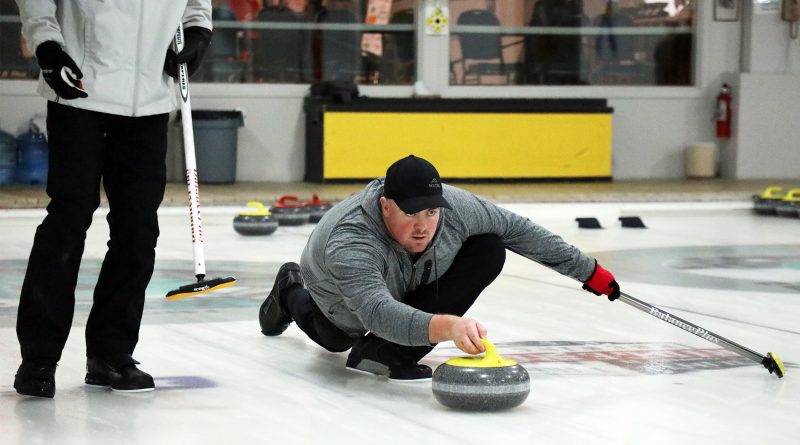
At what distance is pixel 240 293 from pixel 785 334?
2.33 meters

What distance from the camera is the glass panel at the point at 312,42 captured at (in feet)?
43.9

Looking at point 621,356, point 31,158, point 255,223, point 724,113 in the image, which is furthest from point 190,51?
point 724,113

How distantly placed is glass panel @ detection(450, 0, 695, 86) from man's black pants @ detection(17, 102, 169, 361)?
34.4ft

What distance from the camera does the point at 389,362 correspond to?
3.76 metres

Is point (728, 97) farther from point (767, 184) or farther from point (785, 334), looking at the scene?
point (785, 334)

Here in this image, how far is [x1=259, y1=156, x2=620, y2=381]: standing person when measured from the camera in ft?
11.1

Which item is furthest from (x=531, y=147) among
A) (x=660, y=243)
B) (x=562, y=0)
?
(x=660, y=243)

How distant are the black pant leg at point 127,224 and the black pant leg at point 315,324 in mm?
570

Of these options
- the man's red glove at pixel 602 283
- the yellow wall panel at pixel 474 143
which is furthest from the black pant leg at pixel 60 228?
the yellow wall panel at pixel 474 143

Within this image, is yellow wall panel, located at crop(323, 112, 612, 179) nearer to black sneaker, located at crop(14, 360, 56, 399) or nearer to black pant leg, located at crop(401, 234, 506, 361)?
black pant leg, located at crop(401, 234, 506, 361)

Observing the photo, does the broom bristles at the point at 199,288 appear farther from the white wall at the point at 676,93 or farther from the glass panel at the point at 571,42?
the glass panel at the point at 571,42

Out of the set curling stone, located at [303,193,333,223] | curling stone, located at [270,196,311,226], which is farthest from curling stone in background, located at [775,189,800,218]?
curling stone, located at [270,196,311,226]

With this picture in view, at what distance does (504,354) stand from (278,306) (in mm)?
768

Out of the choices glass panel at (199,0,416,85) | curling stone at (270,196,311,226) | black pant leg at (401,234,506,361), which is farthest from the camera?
glass panel at (199,0,416,85)
